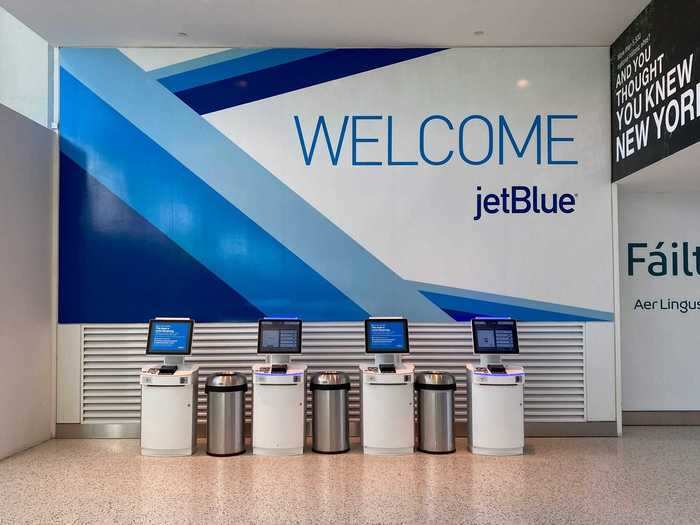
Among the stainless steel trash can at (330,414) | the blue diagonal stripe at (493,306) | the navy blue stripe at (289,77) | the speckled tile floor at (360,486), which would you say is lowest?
the speckled tile floor at (360,486)

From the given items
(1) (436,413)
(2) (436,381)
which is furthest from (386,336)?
(1) (436,413)

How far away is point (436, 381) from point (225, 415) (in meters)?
1.88

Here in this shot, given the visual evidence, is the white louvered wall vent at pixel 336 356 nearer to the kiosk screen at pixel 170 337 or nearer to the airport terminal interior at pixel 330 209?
the airport terminal interior at pixel 330 209

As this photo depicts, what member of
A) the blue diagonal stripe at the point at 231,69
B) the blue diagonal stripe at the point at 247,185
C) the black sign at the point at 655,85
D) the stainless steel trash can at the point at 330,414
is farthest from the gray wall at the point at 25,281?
the black sign at the point at 655,85

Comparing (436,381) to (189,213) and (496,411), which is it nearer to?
(496,411)

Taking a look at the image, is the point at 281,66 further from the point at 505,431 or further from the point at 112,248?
the point at 505,431

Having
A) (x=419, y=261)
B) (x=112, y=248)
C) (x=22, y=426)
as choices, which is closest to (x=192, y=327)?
(x=112, y=248)

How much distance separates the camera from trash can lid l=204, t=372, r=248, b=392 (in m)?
5.80

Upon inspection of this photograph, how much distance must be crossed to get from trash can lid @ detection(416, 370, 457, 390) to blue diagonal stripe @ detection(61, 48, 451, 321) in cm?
74

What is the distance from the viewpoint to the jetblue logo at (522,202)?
652 centimetres

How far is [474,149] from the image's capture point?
6.56m

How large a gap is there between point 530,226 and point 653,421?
243 cm

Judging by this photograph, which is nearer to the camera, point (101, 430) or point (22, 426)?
point (22, 426)

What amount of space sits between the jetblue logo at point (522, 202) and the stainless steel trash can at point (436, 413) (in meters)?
1.70
